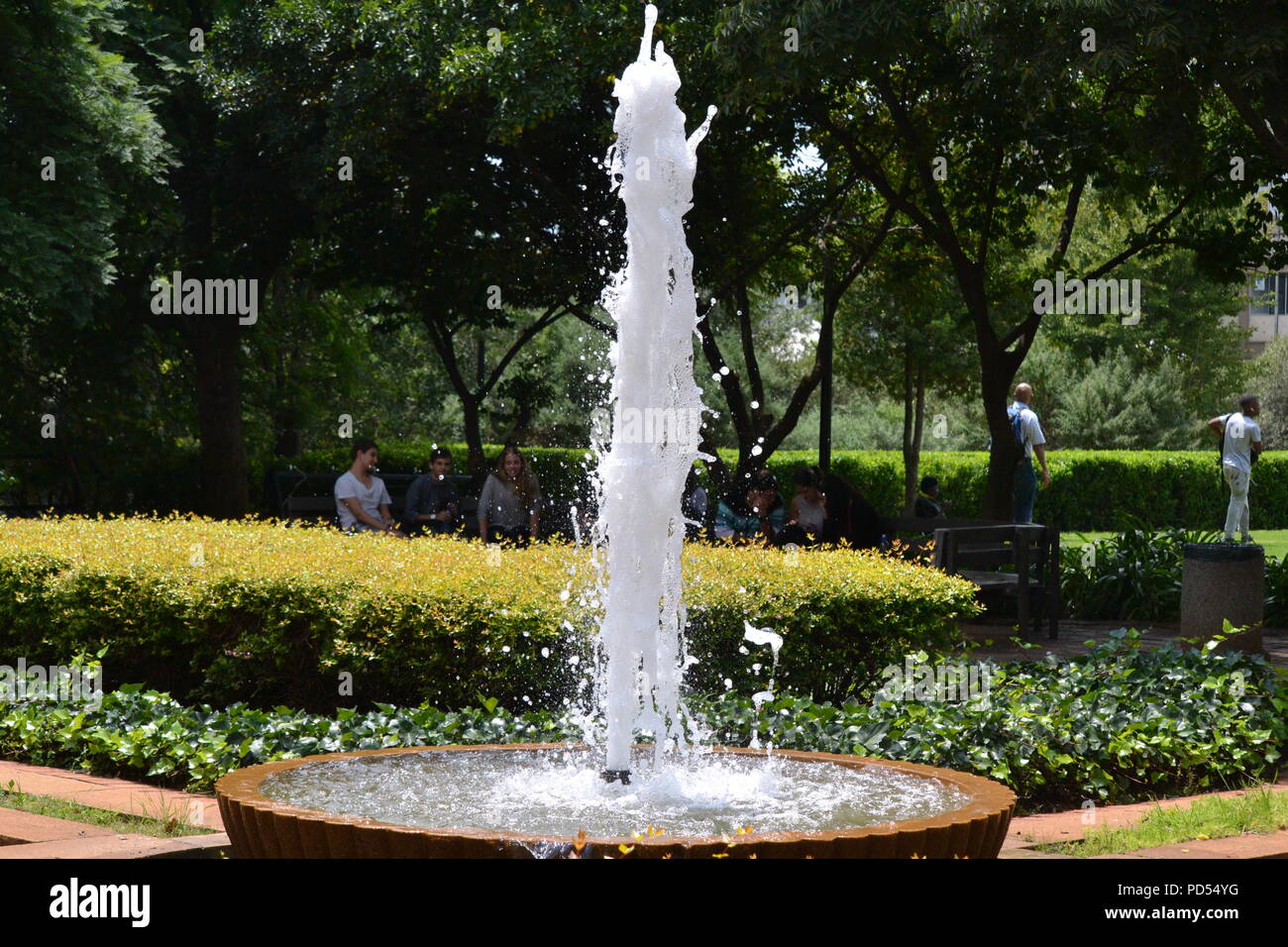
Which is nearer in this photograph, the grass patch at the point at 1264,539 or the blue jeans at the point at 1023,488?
the blue jeans at the point at 1023,488

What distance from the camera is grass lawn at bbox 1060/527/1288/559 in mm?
23525

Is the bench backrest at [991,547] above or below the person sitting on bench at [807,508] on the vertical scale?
below

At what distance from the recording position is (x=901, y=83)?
16188mm

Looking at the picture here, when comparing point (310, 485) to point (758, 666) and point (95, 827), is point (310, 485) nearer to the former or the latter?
point (758, 666)

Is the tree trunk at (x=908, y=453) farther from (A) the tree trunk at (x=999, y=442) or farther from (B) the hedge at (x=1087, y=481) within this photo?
(A) the tree trunk at (x=999, y=442)

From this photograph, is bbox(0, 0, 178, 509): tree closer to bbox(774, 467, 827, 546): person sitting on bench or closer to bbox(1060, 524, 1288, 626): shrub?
bbox(774, 467, 827, 546): person sitting on bench

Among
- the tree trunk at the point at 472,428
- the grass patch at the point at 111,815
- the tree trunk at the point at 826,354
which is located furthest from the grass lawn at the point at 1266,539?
the grass patch at the point at 111,815

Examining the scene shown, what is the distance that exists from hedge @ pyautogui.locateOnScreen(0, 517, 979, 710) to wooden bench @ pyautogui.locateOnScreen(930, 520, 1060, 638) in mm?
2471

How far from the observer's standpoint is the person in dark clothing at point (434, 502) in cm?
1386

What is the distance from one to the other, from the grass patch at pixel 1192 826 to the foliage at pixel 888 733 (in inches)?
20.1

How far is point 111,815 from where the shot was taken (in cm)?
568

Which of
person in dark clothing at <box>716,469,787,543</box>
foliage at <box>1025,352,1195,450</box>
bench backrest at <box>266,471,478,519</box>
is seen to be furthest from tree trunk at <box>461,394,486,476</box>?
foliage at <box>1025,352,1195,450</box>

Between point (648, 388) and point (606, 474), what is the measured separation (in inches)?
14.4

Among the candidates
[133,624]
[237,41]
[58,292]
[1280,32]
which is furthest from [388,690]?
[237,41]
